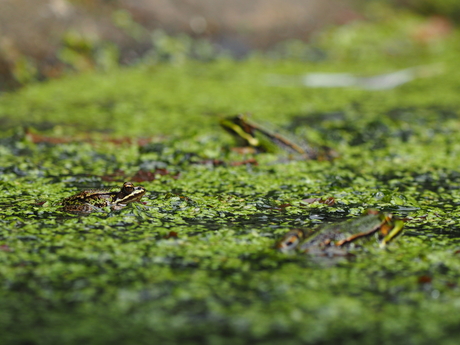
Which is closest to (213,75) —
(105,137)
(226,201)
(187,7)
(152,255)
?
(187,7)

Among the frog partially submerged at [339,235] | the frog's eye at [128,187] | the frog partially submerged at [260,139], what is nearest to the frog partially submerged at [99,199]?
the frog's eye at [128,187]

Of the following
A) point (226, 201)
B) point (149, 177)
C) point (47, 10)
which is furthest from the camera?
point (47, 10)

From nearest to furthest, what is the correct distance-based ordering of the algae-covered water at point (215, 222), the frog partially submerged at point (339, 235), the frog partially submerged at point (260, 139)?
the algae-covered water at point (215, 222) < the frog partially submerged at point (339, 235) < the frog partially submerged at point (260, 139)

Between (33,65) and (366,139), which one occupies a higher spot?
(33,65)

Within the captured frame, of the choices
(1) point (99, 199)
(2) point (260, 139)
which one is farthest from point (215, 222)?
(2) point (260, 139)

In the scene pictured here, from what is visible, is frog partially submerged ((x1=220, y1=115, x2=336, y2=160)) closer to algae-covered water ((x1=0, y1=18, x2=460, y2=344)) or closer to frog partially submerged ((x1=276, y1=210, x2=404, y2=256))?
algae-covered water ((x1=0, y1=18, x2=460, y2=344))

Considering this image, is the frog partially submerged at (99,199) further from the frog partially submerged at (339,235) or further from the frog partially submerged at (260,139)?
the frog partially submerged at (260,139)

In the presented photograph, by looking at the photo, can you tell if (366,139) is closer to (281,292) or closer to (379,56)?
(281,292)
